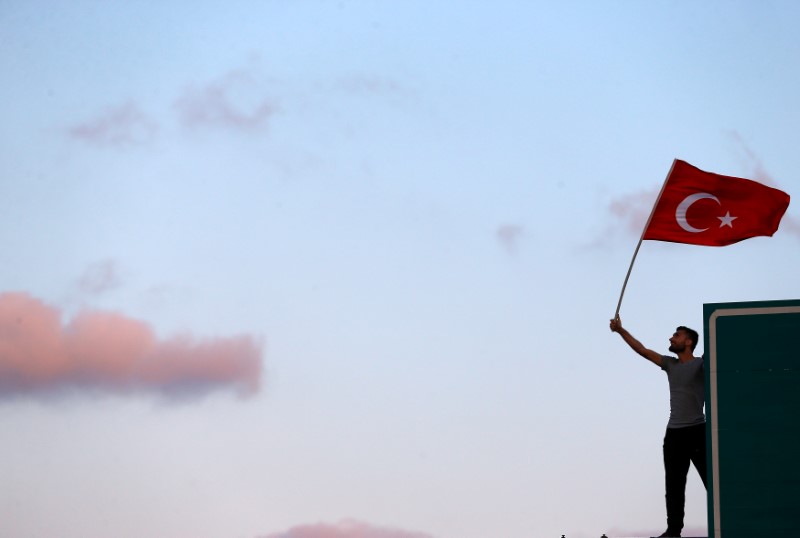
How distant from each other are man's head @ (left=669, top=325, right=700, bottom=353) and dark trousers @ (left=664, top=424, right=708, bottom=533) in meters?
1.09

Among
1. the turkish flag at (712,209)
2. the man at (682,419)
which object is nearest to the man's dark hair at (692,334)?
the man at (682,419)

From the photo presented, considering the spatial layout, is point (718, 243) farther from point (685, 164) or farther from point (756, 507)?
point (756, 507)

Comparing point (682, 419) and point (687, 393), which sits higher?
Result: point (687, 393)

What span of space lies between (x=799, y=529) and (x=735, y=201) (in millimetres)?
5108

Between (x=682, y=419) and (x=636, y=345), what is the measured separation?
1.18 meters

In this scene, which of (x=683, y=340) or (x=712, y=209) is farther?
(x=712, y=209)

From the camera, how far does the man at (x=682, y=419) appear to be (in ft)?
55.5

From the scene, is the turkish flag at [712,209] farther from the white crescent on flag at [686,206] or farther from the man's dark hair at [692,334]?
the man's dark hair at [692,334]

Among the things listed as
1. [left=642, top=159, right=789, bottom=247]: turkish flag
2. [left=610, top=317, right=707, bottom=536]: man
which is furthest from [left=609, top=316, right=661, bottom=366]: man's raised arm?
[left=642, top=159, right=789, bottom=247]: turkish flag

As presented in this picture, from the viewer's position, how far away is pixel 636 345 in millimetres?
17406

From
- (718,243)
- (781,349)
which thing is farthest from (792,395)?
(718,243)

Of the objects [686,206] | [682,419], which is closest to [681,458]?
[682,419]

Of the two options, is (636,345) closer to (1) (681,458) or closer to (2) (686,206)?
(1) (681,458)

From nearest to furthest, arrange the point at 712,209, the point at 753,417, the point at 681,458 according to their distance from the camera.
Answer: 1. the point at 753,417
2. the point at 681,458
3. the point at 712,209
